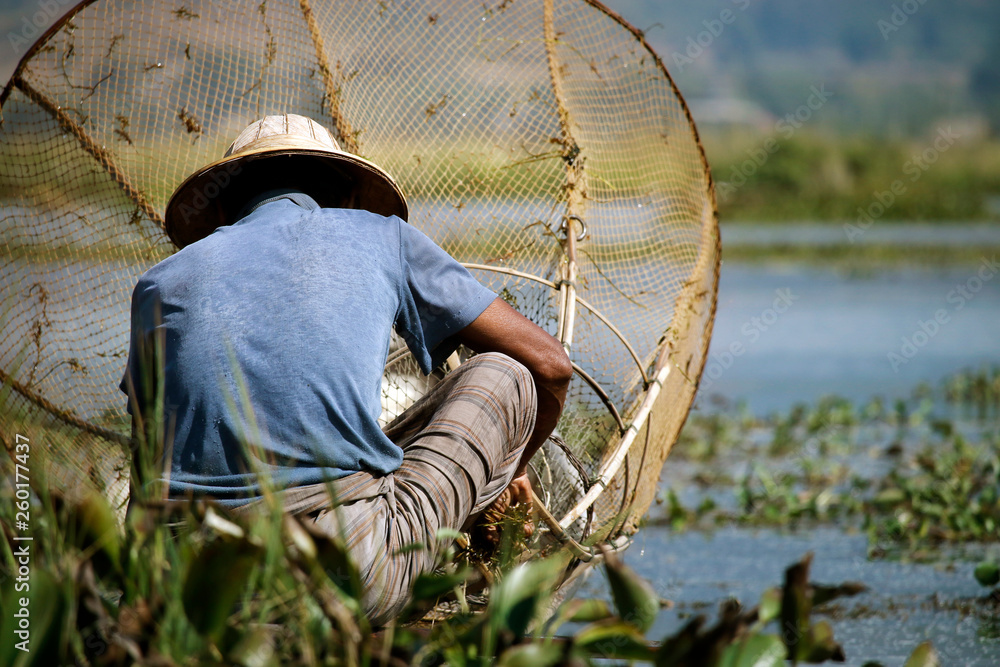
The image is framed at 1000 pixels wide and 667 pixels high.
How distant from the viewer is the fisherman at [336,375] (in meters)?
1.92

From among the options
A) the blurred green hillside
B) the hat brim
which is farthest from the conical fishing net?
the blurred green hillside

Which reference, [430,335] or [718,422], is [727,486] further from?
[430,335]

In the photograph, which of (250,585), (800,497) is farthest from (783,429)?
(250,585)

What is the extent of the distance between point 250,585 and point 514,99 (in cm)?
232

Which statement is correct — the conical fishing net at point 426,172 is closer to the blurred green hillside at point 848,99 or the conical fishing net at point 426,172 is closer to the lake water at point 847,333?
the lake water at point 847,333

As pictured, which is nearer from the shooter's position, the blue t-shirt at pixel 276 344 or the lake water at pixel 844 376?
the blue t-shirt at pixel 276 344

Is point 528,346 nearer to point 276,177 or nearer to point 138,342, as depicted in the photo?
point 276,177

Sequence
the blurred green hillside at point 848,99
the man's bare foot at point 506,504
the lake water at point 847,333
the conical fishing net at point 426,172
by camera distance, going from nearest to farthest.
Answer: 1. the man's bare foot at point 506,504
2. the conical fishing net at point 426,172
3. the lake water at point 847,333
4. the blurred green hillside at point 848,99

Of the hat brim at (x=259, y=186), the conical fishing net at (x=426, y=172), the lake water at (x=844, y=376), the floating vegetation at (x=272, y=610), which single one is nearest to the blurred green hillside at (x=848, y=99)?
the lake water at (x=844, y=376)

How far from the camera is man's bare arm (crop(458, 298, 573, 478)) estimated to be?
7.27 feet

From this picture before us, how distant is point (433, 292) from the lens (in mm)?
2143

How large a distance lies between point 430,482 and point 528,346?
1.37ft

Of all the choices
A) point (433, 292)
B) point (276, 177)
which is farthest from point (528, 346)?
point (276, 177)

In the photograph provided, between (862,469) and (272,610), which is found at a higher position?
(272,610)
